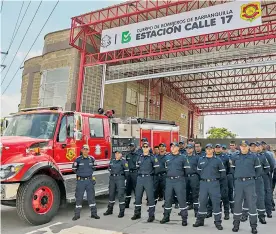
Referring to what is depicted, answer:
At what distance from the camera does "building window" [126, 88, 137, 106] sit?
67.4 ft

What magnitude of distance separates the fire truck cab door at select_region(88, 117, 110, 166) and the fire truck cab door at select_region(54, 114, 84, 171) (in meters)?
0.61

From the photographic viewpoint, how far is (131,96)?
68.8 ft

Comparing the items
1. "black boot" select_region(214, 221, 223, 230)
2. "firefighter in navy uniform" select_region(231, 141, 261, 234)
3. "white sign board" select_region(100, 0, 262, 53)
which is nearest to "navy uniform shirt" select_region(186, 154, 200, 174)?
"firefighter in navy uniform" select_region(231, 141, 261, 234)

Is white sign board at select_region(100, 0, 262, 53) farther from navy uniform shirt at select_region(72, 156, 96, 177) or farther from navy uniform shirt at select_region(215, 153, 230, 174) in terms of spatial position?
navy uniform shirt at select_region(72, 156, 96, 177)

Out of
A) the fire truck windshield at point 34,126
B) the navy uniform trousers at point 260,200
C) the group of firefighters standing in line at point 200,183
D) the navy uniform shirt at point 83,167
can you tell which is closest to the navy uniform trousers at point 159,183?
the group of firefighters standing in line at point 200,183

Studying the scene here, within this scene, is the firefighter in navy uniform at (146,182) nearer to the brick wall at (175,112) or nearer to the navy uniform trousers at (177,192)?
the navy uniform trousers at (177,192)

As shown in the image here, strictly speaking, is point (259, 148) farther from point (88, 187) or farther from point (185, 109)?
point (185, 109)

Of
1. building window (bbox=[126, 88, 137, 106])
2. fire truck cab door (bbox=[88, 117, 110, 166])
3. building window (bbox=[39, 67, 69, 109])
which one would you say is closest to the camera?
fire truck cab door (bbox=[88, 117, 110, 166])

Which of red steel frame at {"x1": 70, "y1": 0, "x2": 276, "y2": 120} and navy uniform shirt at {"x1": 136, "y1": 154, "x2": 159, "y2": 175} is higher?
red steel frame at {"x1": 70, "y1": 0, "x2": 276, "y2": 120}

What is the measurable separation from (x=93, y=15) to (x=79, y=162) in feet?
39.8

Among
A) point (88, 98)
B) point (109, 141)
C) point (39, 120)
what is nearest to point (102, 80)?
point (88, 98)

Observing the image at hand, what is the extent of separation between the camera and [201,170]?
20.1 feet

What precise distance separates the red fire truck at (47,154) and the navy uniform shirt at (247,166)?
3442 mm

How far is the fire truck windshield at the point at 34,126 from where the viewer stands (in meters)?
6.42
